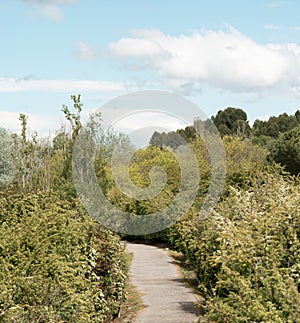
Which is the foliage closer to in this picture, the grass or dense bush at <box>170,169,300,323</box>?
the grass

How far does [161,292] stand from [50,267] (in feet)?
24.3

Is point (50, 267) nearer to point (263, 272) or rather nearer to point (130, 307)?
point (263, 272)

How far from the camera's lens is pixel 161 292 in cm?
1486

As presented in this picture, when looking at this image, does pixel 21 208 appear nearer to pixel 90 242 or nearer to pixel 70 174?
pixel 90 242

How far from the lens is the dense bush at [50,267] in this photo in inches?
283

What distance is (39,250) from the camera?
8141 mm

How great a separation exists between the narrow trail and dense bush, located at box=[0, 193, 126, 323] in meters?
1.16

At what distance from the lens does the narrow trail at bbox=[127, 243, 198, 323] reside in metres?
11.8

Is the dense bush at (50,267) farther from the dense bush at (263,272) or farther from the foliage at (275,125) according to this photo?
the foliage at (275,125)

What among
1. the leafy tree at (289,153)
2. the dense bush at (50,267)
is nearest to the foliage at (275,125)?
the leafy tree at (289,153)

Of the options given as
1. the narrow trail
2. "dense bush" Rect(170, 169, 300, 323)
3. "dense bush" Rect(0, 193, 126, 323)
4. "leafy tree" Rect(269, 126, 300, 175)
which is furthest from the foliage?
"dense bush" Rect(170, 169, 300, 323)

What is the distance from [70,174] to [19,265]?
1798 cm

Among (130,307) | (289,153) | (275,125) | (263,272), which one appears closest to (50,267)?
(263,272)

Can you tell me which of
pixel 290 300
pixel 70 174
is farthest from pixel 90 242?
pixel 70 174
